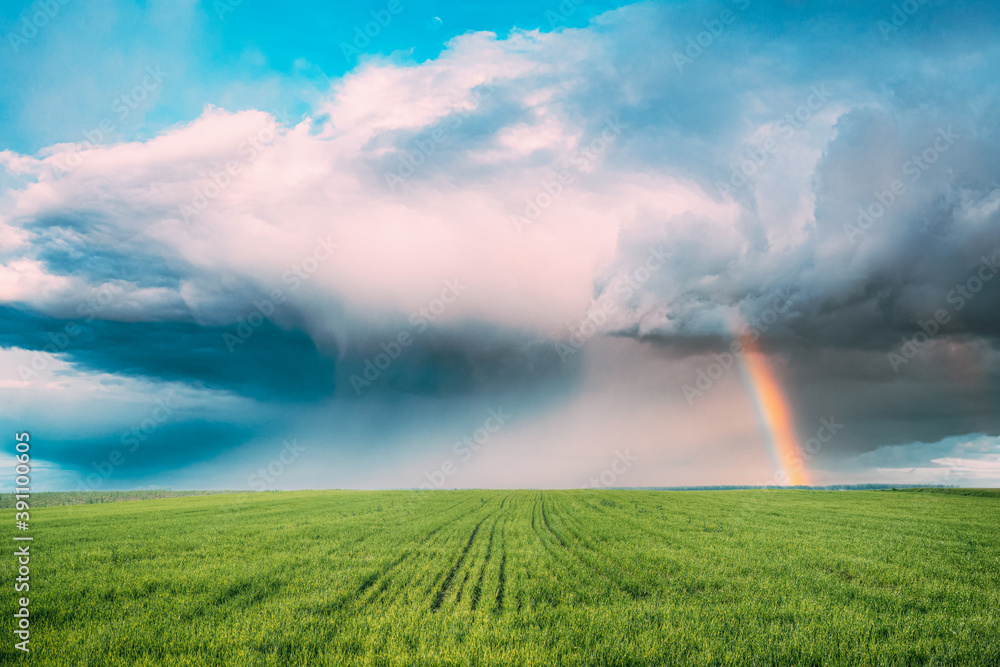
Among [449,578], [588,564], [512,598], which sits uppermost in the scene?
[512,598]

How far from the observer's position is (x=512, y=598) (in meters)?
13.2

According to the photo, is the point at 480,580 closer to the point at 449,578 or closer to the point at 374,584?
the point at 449,578

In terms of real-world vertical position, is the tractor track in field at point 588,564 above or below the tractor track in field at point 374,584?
below

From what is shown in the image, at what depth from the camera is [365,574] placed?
1570cm

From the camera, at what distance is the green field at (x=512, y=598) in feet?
31.6

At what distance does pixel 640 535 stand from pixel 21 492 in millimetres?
24465

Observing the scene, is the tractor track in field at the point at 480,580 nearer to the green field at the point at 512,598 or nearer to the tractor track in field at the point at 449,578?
the green field at the point at 512,598

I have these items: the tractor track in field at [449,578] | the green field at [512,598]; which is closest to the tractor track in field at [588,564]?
the green field at [512,598]

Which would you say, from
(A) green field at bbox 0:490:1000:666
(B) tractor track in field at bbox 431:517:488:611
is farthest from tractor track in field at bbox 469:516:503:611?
(B) tractor track in field at bbox 431:517:488:611

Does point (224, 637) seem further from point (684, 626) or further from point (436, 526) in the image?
point (436, 526)

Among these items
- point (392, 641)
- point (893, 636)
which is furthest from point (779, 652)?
point (392, 641)

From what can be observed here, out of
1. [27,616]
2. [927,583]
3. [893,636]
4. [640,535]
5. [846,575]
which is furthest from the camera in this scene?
[640,535]

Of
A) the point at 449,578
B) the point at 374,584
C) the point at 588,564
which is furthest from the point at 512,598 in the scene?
the point at 588,564

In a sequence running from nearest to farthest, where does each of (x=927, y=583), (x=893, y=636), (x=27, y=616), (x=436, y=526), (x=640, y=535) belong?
(x=893, y=636) < (x=27, y=616) < (x=927, y=583) < (x=640, y=535) < (x=436, y=526)
